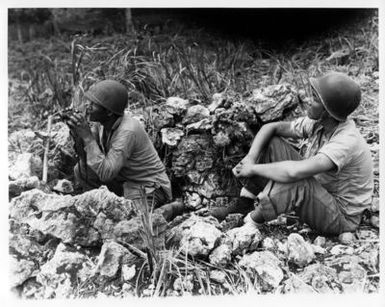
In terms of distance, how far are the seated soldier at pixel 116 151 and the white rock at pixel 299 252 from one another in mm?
823

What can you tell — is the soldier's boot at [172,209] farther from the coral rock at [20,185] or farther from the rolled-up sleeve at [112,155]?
the coral rock at [20,185]

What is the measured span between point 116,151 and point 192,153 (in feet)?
1.71

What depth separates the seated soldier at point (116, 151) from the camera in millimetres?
3260

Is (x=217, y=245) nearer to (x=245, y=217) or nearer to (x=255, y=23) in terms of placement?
(x=245, y=217)

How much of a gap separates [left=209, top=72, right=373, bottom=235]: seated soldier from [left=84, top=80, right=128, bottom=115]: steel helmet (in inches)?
31.8

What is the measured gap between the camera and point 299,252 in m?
3.22

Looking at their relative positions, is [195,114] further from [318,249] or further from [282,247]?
[318,249]

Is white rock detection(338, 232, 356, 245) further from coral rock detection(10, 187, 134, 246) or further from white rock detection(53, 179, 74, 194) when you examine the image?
white rock detection(53, 179, 74, 194)

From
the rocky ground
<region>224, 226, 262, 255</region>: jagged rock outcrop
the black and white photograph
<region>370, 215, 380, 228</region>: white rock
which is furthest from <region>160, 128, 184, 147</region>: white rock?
<region>370, 215, 380, 228</region>: white rock

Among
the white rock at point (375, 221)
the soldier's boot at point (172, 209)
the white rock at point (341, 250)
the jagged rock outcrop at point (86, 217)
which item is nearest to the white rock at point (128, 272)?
the jagged rock outcrop at point (86, 217)

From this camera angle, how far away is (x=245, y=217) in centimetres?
343

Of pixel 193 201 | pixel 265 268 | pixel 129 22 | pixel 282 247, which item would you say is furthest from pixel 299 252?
pixel 129 22

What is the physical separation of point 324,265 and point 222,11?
1689 mm

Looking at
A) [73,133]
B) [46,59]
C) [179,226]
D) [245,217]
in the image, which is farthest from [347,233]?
[46,59]
